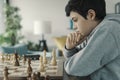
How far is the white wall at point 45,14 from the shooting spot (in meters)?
6.32

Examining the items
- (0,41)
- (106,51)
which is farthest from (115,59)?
(0,41)

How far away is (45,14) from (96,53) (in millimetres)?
5359

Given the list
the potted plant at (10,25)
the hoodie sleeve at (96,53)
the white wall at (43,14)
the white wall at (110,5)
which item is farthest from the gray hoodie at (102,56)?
the white wall at (110,5)

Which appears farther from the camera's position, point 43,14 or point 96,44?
point 43,14

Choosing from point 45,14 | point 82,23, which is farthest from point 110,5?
point 82,23

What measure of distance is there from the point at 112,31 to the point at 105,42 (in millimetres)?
54

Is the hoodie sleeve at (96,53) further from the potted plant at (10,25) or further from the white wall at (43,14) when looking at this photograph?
the white wall at (43,14)

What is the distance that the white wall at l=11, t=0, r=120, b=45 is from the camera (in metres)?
6.32

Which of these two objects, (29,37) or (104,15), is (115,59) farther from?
(29,37)

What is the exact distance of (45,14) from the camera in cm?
637

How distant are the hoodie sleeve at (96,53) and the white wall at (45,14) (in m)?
5.30

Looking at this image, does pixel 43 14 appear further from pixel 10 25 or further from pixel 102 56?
pixel 102 56

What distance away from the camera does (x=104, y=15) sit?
1201mm

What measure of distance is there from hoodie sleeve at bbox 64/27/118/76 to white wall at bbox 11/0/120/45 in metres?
5.30
